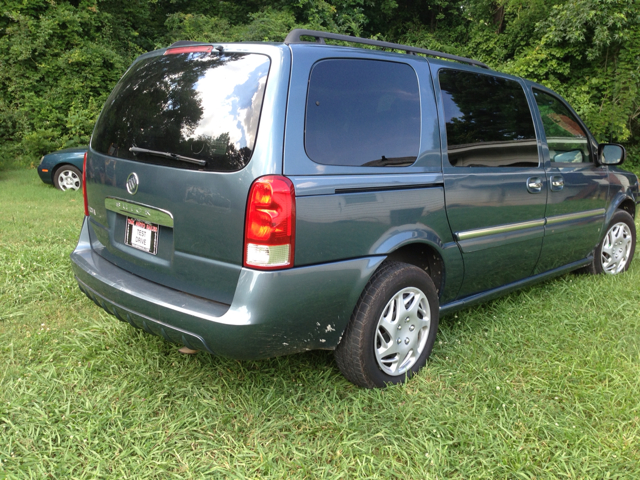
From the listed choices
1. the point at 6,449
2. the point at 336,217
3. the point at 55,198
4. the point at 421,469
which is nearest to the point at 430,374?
the point at 421,469

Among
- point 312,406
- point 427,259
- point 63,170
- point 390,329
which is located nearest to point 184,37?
point 63,170

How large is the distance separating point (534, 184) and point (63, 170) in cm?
826


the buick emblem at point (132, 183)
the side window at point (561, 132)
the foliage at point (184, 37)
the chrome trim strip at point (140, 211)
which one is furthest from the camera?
the foliage at point (184, 37)

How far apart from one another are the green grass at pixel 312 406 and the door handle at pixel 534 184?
2.99 ft

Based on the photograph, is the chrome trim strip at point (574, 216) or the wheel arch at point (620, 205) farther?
the wheel arch at point (620, 205)

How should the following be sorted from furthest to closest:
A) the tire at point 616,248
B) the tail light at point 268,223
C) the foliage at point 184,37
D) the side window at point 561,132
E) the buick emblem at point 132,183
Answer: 1. the foliage at point 184,37
2. the tire at point 616,248
3. the side window at point 561,132
4. the buick emblem at point 132,183
5. the tail light at point 268,223

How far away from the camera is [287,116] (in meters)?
2.29

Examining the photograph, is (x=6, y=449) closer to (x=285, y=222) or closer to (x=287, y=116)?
(x=285, y=222)

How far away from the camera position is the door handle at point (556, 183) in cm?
377

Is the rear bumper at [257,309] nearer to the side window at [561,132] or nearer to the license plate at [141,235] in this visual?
the license plate at [141,235]

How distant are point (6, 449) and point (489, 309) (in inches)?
123

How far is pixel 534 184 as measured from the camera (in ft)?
11.8

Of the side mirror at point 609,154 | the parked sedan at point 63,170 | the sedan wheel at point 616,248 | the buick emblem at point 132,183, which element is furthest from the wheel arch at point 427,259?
the parked sedan at point 63,170

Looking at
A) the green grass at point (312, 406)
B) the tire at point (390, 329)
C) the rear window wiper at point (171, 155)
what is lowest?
the green grass at point (312, 406)
